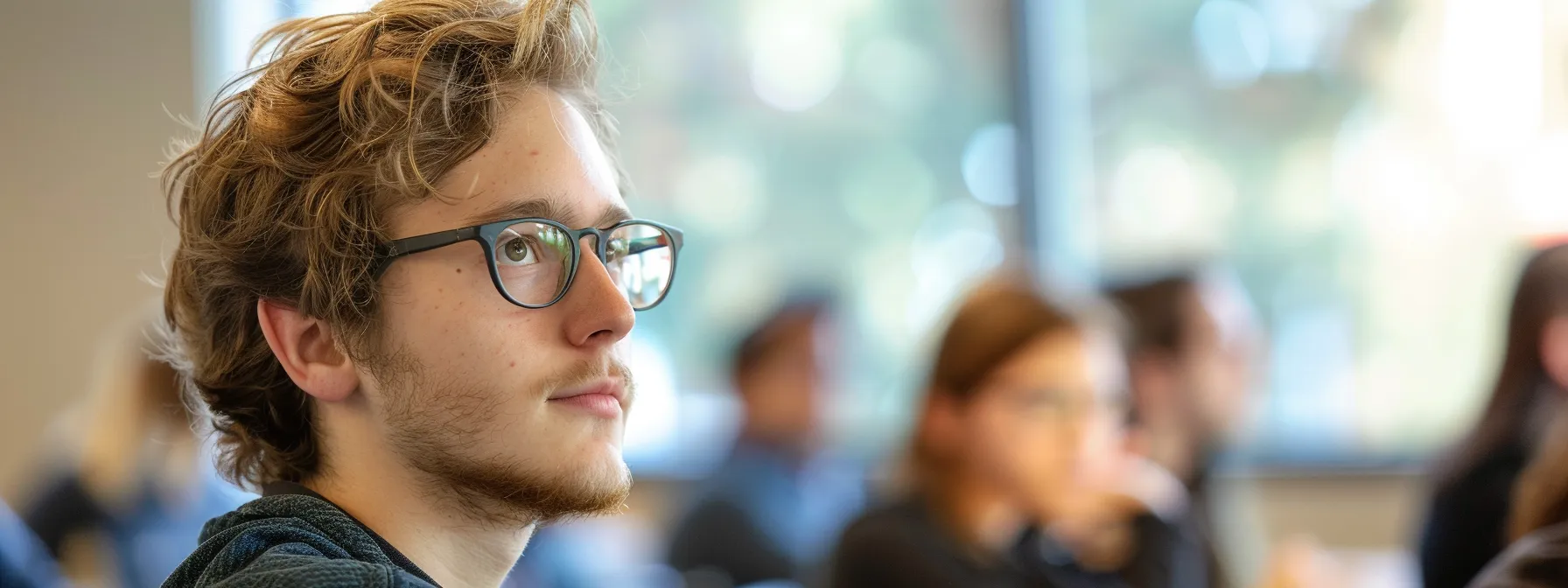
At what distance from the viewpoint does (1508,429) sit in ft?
6.52

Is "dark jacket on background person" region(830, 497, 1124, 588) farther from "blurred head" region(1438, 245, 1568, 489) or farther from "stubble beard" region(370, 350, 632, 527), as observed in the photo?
"stubble beard" region(370, 350, 632, 527)

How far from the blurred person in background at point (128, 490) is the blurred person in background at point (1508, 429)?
8.50 feet

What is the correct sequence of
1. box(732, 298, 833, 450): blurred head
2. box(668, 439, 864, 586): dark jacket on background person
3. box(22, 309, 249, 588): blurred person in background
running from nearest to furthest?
box(22, 309, 249, 588): blurred person in background, box(668, 439, 864, 586): dark jacket on background person, box(732, 298, 833, 450): blurred head

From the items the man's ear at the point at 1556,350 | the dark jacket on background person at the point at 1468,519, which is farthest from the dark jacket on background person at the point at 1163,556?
the man's ear at the point at 1556,350

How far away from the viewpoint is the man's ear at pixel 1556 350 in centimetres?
194

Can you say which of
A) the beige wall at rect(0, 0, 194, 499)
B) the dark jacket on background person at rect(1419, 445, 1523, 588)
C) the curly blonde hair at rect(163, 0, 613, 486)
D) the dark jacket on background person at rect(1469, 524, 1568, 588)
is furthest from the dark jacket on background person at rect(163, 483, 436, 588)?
the beige wall at rect(0, 0, 194, 499)

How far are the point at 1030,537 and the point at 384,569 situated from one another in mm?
1708

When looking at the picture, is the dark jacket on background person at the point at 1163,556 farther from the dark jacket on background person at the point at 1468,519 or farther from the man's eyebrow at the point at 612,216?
the man's eyebrow at the point at 612,216

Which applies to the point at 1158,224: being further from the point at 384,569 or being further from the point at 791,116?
the point at 384,569

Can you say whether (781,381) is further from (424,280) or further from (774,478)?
(424,280)

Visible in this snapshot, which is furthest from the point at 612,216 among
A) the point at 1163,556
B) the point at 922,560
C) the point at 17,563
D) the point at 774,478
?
the point at 774,478

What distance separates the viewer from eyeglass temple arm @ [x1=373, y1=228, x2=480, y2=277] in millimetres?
1103

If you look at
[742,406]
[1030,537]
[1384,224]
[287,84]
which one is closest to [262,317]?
[287,84]

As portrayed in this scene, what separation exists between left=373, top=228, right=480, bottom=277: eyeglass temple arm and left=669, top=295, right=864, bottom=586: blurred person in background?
213 centimetres
